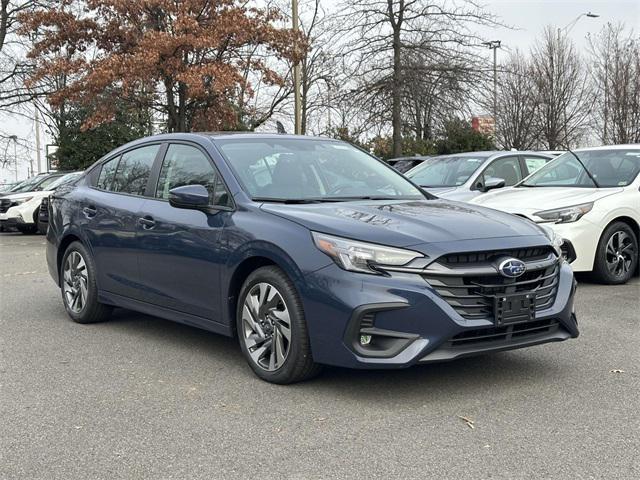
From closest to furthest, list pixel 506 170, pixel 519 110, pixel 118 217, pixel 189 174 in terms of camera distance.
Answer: pixel 189 174, pixel 118 217, pixel 506 170, pixel 519 110

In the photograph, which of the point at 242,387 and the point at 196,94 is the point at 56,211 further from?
the point at 196,94

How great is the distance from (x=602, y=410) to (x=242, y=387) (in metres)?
2.04

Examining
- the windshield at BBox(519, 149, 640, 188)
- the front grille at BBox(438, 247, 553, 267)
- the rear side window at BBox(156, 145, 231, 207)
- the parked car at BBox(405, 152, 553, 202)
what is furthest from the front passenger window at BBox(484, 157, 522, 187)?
the front grille at BBox(438, 247, 553, 267)

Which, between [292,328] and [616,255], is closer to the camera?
[292,328]

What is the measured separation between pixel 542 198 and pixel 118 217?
4.66 metres

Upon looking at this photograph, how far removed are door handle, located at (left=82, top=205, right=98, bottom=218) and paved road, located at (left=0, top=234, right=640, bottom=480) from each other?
3.53ft

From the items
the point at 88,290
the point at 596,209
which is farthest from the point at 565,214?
the point at 88,290

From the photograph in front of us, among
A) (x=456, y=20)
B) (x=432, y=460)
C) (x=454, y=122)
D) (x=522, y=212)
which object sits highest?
(x=456, y=20)

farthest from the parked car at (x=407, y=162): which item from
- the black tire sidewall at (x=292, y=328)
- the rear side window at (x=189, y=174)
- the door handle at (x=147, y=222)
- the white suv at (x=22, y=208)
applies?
the black tire sidewall at (x=292, y=328)

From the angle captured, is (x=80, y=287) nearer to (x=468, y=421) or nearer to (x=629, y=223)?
(x=468, y=421)

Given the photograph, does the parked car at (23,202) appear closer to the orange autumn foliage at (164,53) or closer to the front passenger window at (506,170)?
the orange autumn foliage at (164,53)

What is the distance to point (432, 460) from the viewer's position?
347 centimetres

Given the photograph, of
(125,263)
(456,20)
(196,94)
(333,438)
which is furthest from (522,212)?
(456,20)

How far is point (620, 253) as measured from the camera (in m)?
8.36
